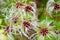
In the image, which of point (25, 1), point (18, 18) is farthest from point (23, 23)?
point (25, 1)

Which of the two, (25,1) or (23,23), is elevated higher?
(25,1)

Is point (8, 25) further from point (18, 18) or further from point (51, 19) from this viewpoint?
point (51, 19)

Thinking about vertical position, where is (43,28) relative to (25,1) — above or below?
below

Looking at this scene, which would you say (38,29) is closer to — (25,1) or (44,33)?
(44,33)

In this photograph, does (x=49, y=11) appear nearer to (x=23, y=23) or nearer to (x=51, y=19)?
(x=51, y=19)

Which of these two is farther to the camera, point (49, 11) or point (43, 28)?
point (49, 11)

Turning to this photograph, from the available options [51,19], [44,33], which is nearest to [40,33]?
[44,33]

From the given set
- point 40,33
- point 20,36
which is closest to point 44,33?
point 40,33

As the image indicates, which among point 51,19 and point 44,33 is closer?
point 44,33
